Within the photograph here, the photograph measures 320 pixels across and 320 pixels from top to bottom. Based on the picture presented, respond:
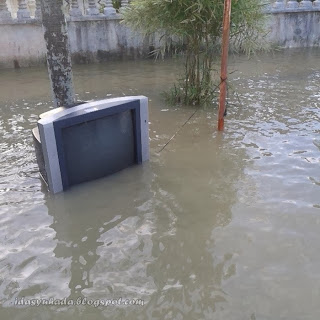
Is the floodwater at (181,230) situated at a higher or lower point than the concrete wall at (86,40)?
lower

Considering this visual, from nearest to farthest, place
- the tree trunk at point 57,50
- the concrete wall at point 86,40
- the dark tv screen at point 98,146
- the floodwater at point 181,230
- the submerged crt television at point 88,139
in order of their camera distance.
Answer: the floodwater at point 181,230
the submerged crt television at point 88,139
the dark tv screen at point 98,146
the tree trunk at point 57,50
the concrete wall at point 86,40

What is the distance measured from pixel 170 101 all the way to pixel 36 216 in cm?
396

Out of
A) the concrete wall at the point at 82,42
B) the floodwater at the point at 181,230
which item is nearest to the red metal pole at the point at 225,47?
the floodwater at the point at 181,230

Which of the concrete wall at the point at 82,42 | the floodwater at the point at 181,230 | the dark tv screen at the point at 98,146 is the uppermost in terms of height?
the concrete wall at the point at 82,42

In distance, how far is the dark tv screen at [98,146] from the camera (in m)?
3.87

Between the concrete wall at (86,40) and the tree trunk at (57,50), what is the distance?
6083mm

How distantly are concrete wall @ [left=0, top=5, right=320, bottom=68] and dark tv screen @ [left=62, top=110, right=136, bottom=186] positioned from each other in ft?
21.7

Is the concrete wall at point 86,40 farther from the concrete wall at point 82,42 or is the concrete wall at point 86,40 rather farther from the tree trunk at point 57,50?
the tree trunk at point 57,50

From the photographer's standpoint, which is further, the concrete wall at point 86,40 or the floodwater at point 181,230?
the concrete wall at point 86,40

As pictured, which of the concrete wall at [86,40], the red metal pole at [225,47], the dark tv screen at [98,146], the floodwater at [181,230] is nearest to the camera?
the floodwater at [181,230]

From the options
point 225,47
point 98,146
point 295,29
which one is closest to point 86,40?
point 225,47

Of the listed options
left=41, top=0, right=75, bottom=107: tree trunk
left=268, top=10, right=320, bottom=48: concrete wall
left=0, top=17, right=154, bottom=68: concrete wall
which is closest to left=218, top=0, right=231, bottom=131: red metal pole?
left=41, top=0, right=75, bottom=107: tree trunk

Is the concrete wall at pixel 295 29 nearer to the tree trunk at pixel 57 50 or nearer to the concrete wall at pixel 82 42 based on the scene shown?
the concrete wall at pixel 82 42

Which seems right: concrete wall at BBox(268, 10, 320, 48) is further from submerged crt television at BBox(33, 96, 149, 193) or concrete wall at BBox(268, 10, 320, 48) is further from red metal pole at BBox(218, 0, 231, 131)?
submerged crt television at BBox(33, 96, 149, 193)
